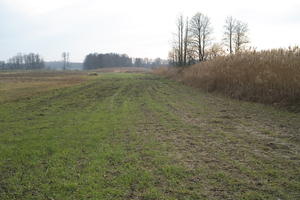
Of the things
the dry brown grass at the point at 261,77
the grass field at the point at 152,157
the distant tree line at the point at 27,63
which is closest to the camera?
the grass field at the point at 152,157

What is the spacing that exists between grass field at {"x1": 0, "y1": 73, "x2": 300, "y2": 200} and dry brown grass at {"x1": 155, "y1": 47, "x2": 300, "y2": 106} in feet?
5.84

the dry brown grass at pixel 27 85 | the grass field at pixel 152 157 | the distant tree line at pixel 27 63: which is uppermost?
the distant tree line at pixel 27 63

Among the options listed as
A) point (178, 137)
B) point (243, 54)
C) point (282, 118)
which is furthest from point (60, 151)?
point (243, 54)

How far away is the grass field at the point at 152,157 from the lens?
3305 mm

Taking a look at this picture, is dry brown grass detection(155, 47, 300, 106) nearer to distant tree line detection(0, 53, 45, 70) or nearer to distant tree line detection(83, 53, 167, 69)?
distant tree line detection(83, 53, 167, 69)

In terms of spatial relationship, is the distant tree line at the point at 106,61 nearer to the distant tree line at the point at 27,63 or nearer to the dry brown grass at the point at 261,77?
the distant tree line at the point at 27,63

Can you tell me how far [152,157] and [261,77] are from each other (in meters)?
8.43

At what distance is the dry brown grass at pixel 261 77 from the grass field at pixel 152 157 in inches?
70.0

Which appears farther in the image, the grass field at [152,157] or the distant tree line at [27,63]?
the distant tree line at [27,63]

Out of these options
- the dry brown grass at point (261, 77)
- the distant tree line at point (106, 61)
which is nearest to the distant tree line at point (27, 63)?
the distant tree line at point (106, 61)

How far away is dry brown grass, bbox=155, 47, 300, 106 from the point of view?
9173 mm

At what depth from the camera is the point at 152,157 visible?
14.7 feet

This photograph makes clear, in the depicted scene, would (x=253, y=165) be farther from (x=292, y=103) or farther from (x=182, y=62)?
(x=182, y=62)

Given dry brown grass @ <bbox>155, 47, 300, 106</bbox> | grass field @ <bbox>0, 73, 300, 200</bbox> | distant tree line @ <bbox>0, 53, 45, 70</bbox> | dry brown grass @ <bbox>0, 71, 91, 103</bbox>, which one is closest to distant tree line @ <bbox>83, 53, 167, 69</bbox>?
distant tree line @ <bbox>0, 53, 45, 70</bbox>
